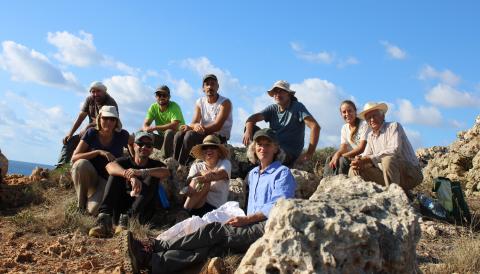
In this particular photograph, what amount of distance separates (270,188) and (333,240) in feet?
5.85

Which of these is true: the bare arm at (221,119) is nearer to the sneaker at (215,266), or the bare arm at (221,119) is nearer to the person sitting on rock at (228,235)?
the person sitting on rock at (228,235)

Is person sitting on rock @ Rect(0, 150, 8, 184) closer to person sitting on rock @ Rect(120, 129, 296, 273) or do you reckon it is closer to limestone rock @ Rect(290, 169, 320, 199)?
limestone rock @ Rect(290, 169, 320, 199)

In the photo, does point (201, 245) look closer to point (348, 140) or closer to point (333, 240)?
point (333, 240)

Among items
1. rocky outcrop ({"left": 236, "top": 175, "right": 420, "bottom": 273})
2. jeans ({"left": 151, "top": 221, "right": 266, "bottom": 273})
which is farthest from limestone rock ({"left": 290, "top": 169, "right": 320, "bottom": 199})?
rocky outcrop ({"left": 236, "top": 175, "right": 420, "bottom": 273})

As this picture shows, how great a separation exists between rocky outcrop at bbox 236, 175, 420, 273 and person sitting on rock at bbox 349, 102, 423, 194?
3.51 m

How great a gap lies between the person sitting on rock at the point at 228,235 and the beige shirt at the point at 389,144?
8.57 ft

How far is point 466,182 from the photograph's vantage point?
1098 cm

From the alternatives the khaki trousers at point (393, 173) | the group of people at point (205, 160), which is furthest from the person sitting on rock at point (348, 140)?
the khaki trousers at point (393, 173)

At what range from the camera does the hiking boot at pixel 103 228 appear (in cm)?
652

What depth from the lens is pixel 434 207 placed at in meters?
7.97

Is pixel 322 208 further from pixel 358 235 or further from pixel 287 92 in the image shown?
pixel 287 92

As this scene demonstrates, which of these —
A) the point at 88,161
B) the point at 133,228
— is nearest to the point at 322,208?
the point at 133,228

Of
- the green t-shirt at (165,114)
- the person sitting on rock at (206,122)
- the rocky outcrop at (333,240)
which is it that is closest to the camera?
the rocky outcrop at (333,240)

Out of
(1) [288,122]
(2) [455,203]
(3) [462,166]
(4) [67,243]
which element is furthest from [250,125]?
(3) [462,166]
